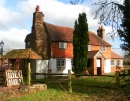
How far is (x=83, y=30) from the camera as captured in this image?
33.8 m

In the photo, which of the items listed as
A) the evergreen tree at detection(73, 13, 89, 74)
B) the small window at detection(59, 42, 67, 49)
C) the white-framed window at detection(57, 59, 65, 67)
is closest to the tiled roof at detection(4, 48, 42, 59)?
the evergreen tree at detection(73, 13, 89, 74)

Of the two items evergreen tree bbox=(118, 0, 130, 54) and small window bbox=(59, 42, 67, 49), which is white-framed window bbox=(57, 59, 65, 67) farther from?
evergreen tree bbox=(118, 0, 130, 54)

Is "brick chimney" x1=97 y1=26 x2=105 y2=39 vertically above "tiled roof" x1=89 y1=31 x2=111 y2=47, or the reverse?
"brick chimney" x1=97 y1=26 x2=105 y2=39

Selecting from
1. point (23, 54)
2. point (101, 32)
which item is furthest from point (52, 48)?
point (101, 32)

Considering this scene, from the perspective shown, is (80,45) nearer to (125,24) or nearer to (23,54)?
(23,54)

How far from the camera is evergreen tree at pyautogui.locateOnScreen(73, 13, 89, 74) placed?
33438 millimetres

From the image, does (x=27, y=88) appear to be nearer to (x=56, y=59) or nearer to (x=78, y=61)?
(x=78, y=61)

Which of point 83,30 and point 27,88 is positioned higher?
point 83,30

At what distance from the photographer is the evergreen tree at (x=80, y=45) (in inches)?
1316

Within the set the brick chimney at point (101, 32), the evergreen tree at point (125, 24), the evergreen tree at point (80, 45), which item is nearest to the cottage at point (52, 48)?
the evergreen tree at point (80, 45)

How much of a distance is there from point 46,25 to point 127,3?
3113 centimetres

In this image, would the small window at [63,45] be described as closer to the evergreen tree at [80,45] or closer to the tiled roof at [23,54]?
the evergreen tree at [80,45]

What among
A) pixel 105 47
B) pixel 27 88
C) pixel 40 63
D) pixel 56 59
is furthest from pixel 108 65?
pixel 27 88

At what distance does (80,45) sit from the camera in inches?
1329
